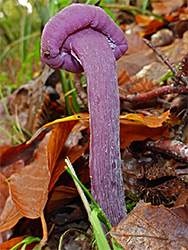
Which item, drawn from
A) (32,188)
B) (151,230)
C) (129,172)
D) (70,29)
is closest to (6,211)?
(32,188)

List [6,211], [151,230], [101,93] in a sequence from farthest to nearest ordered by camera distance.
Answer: [6,211] → [101,93] → [151,230]

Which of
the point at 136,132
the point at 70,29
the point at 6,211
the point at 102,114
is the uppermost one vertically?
the point at 70,29

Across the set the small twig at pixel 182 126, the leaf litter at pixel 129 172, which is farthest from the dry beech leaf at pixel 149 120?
the small twig at pixel 182 126

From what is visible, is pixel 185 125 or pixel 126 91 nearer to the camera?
pixel 185 125

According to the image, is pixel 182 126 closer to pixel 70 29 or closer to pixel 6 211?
pixel 70 29

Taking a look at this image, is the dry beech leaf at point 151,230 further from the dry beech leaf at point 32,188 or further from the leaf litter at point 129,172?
the dry beech leaf at point 32,188

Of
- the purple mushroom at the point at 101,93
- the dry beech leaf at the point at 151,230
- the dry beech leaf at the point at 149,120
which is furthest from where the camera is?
the dry beech leaf at the point at 149,120

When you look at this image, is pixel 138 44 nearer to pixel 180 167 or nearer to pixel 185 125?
pixel 185 125

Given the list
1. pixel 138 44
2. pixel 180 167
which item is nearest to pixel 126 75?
pixel 138 44
